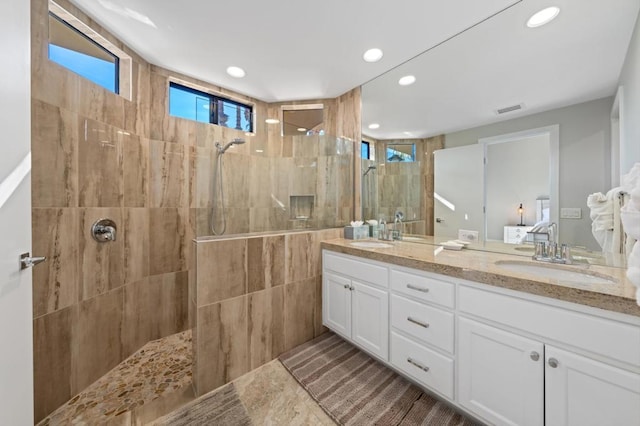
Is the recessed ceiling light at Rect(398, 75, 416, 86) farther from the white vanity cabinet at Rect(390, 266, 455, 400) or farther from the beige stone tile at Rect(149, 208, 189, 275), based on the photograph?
the beige stone tile at Rect(149, 208, 189, 275)

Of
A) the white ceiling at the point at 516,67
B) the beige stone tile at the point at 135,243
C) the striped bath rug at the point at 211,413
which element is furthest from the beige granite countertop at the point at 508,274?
the beige stone tile at the point at 135,243

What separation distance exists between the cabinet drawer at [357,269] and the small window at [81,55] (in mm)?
2284

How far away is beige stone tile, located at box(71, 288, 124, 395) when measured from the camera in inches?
62.0

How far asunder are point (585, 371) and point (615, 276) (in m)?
0.52

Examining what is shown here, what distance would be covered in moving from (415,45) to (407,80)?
0.99 feet

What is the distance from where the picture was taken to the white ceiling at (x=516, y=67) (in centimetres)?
129

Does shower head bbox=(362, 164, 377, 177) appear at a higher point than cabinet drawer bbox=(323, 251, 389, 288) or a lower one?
higher

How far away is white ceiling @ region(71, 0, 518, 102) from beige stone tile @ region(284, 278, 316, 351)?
1964 mm

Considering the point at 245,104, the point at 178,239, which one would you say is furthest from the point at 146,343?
the point at 245,104

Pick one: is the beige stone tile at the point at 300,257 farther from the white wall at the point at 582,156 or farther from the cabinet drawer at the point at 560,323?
the white wall at the point at 582,156

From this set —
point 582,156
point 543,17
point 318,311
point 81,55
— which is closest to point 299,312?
point 318,311

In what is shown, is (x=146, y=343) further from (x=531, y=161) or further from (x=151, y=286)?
(x=531, y=161)

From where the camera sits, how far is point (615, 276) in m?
1.13

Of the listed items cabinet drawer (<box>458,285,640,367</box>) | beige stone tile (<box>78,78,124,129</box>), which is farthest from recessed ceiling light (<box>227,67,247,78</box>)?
cabinet drawer (<box>458,285,640,367</box>)
